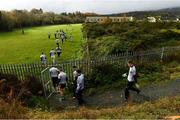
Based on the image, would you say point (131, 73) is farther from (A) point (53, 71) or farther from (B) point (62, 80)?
(A) point (53, 71)

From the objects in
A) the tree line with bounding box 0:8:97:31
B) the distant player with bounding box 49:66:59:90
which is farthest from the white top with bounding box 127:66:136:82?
the tree line with bounding box 0:8:97:31

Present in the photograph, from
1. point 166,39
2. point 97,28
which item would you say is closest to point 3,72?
point 166,39

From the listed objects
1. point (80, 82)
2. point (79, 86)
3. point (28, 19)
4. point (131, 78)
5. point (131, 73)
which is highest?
point (131, 73)

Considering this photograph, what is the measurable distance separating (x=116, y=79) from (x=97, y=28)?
2403cm

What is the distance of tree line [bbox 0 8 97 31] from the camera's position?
272 ft

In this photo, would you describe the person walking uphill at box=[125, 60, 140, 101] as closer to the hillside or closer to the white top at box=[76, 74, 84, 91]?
the white top at box=[76, 74, 84, 91]

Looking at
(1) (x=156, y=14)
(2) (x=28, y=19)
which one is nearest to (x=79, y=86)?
(1) (x=156, y=14)

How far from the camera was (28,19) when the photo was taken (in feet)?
323

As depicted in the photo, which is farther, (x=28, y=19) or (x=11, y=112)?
(x=28, y=19)

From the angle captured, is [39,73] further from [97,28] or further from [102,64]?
[97,28]

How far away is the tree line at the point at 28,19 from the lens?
83.0m

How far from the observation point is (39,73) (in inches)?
754

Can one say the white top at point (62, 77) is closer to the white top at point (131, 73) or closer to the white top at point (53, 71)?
the white top at point (53, 71)

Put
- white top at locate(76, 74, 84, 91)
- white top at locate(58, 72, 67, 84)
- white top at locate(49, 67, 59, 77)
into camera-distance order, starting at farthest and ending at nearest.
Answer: white top at locate(49, 67, 59, 77), white top at locate(58, 72, 67, 84), white top at locate(76, 74, 84, 91)
